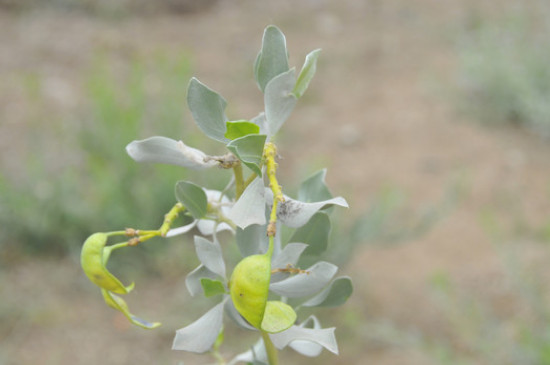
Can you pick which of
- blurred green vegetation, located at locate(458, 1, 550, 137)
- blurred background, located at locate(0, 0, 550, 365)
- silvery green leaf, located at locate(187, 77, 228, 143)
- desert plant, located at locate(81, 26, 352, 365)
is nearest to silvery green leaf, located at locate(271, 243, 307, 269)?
desert plant, located at locate(81, 26, 352, 365)

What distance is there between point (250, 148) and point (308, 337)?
0.14m

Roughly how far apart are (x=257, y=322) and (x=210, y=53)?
3.52 m

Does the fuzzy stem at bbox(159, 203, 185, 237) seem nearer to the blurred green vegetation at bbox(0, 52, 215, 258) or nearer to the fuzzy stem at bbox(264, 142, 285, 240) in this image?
the fuzzy stem at bbox(264, 142, 285, 240)

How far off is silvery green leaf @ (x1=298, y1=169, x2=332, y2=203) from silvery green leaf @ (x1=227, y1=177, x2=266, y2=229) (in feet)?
0.43

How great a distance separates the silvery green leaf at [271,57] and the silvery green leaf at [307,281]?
15cm

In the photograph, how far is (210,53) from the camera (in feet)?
12.5

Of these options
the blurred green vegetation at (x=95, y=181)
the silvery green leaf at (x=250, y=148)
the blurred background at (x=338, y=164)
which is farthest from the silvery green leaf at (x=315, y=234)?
the blurred green vegetation at (x=95, y=181)

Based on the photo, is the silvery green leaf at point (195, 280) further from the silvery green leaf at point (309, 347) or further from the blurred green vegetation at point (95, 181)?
the blurred green vegetation at point (95, 181)

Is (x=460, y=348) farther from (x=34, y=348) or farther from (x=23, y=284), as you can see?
(x=23, y=284)

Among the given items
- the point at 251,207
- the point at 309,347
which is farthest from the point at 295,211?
the point at 309,347

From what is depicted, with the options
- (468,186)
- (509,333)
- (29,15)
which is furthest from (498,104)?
(29,15)

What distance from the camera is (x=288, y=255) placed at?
472mm

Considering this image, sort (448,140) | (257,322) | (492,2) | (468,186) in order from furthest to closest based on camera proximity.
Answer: (492,2)
(448,140)
(468,186)
(257,322)

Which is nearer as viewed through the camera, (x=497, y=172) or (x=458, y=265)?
(x=458, y=265)
